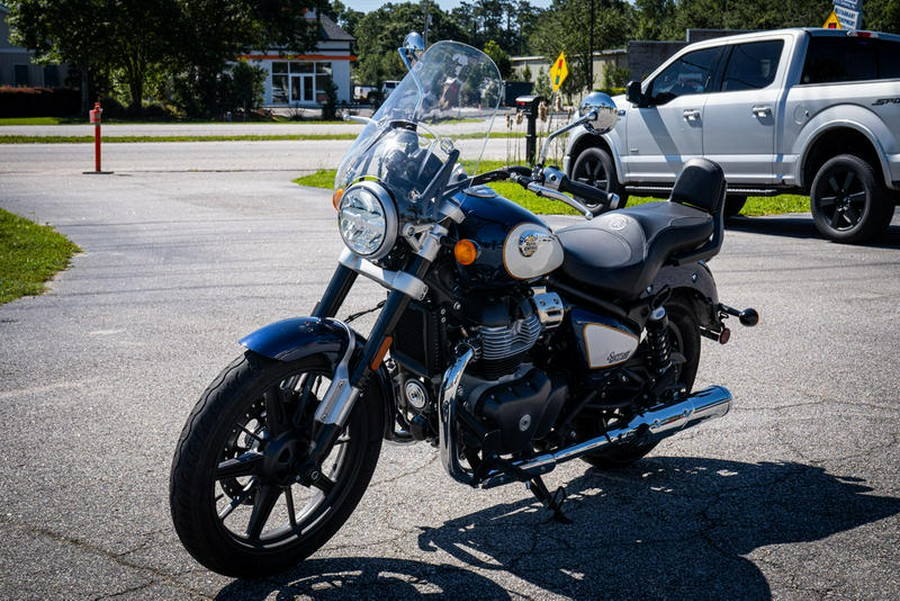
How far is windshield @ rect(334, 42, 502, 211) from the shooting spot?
3.57 metres

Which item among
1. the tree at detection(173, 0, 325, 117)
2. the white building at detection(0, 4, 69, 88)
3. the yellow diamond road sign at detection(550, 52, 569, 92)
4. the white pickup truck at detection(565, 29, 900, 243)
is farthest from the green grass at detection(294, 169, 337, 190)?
the white building at detection(0, 4, 69, 88)

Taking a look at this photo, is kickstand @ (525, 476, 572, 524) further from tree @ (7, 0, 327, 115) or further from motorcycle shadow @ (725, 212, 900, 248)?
tree @ (7, 0, 327, 115)

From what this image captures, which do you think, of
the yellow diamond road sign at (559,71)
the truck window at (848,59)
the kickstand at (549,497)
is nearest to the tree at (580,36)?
the yellow diamond road sign at (559,71)

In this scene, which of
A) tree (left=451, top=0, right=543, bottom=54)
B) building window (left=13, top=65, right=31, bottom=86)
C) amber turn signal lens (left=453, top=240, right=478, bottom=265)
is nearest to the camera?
amber turn signal lens (left=453, top=240, right=478, bottom=265)

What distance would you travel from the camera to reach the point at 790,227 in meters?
12.0

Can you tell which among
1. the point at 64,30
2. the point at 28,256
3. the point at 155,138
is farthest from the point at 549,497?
the point at 64,30

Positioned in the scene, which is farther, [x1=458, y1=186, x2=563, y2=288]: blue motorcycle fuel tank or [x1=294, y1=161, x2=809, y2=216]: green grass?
[x1=294, y1=161, x2=809, y2=216]: green grass

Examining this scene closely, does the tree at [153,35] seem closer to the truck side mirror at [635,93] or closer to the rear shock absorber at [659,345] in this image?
the truck side mirror at [635,93]

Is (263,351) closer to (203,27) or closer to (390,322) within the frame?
(390,322)

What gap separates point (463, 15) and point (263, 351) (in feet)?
493

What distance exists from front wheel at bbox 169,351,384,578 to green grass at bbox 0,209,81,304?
5.21m

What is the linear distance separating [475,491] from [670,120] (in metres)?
8.61

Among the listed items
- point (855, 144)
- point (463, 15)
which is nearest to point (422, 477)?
point (855, 144)

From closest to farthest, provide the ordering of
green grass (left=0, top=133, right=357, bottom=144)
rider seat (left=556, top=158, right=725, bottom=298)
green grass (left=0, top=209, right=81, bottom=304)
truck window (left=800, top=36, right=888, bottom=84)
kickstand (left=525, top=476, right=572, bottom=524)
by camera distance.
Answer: kickstand (left=525, top=476, right=572, bottom=524)
rider seat (left=556, top=158, right=725, bottom=298)
green grass (left=0, top=209, right=81, bottom=304)
truck window (left=800, top=36, right=888, bottom=84)
green grass (left=0, top=133, right=357, bottom=144)
